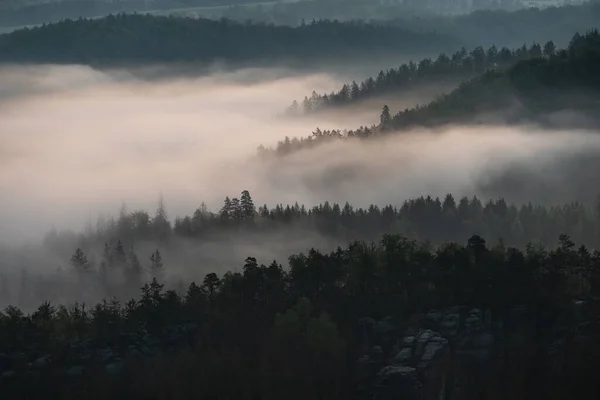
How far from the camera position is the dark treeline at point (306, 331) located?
3777 inches

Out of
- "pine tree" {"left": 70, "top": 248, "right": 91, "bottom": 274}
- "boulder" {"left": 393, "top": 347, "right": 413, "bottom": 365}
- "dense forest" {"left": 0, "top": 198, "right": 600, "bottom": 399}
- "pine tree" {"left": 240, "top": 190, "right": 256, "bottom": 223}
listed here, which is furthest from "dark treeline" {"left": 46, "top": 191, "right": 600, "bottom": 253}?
"boulder" {"left": 393, "top": 347, "right": 413, "bottom": 365}

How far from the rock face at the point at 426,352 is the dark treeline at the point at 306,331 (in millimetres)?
407

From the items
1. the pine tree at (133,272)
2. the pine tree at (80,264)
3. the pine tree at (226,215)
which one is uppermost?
the pine tree at (226,215)

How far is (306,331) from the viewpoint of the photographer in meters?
100

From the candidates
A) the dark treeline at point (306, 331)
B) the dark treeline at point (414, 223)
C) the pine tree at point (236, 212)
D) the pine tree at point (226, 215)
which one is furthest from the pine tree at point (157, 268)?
the dark treeline at point (306, 331)

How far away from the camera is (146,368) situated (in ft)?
326

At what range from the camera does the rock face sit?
95250mm

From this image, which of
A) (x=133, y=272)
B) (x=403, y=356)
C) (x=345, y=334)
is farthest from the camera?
(x=133, y=272)

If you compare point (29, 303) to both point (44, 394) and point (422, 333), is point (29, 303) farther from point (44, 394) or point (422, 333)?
point (422, 333)

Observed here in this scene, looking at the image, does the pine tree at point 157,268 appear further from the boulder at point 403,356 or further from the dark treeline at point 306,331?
the boulder at point 403,356

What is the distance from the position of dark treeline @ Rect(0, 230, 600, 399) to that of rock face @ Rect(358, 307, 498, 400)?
407 mm

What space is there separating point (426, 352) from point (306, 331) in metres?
11.1

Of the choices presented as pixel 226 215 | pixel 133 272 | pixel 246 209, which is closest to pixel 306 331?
pixel 133 272

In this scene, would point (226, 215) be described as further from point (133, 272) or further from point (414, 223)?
Answer: point (414, 223)
